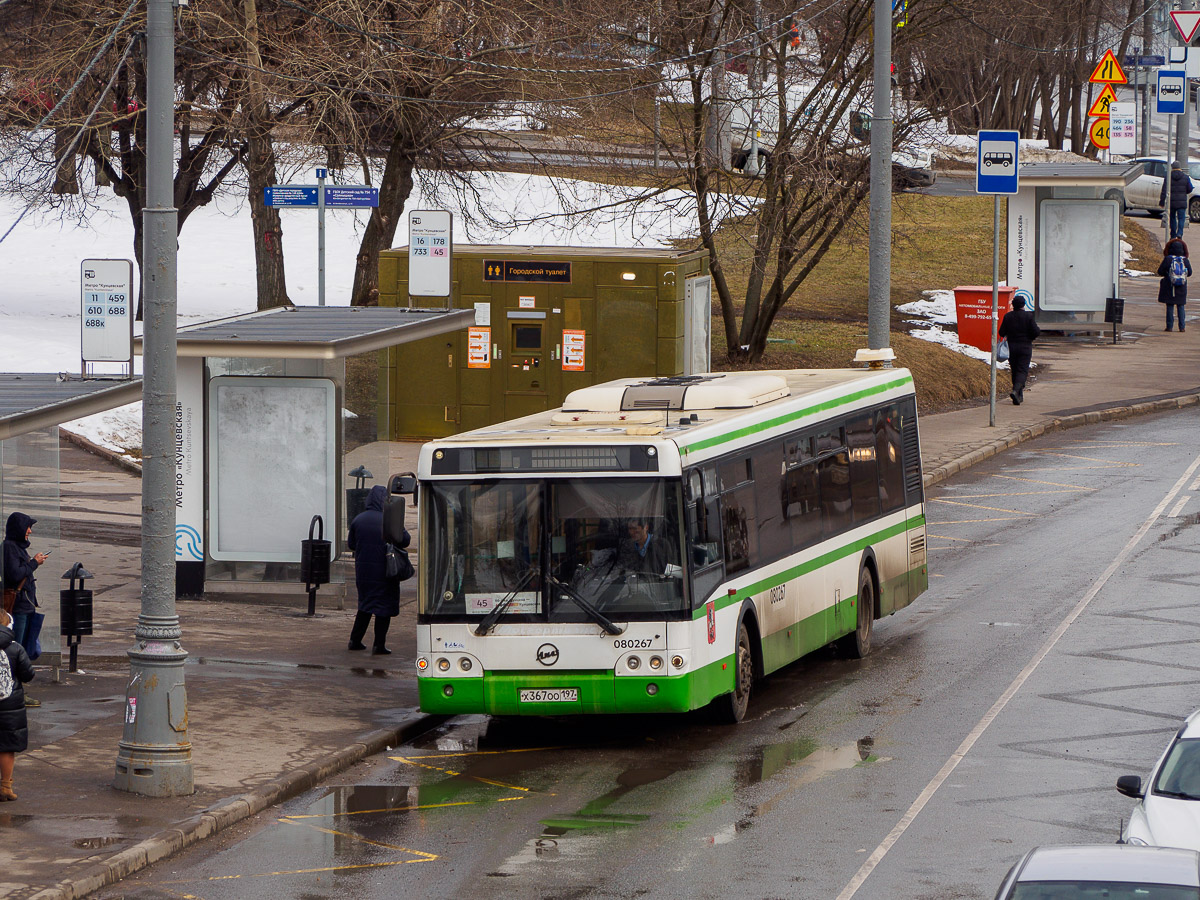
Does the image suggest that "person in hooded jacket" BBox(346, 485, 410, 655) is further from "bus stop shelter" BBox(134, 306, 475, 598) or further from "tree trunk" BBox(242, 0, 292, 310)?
"tree trunk" BBox(242, 0, 292, 310)

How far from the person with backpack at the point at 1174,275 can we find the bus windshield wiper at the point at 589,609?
92.5 feet

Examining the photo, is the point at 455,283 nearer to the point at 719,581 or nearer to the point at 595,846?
the point at 719,581

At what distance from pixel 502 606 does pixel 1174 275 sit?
28552 millimetres

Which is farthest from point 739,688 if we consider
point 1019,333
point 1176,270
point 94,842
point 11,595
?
point 1176,270

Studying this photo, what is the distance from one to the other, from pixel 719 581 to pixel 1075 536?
370 inches

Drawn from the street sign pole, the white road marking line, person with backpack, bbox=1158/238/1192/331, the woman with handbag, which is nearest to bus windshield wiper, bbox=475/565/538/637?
the white road marking line

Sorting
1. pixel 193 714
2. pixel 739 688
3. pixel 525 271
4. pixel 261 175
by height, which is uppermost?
pixel 261 175

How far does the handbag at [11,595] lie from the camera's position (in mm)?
14016

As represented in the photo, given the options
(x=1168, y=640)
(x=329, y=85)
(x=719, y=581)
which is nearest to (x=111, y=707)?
(x=719, y=581)

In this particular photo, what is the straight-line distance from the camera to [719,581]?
529 inches

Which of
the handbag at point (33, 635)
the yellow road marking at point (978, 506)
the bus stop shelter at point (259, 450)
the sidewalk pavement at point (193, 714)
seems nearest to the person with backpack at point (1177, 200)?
the sidewalk pavement at point (193, 714)

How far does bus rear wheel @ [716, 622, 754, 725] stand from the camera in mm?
13828

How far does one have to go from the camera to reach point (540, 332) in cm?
2847

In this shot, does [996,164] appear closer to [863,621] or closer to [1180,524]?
[1180,524]
